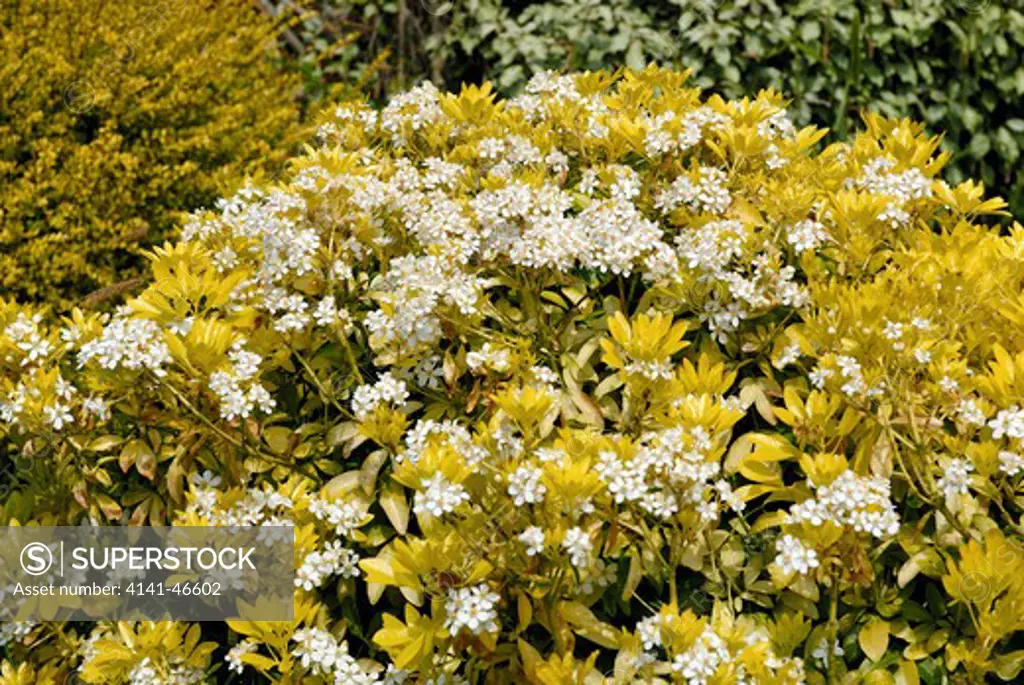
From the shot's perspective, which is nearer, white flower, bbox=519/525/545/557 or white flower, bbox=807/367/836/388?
white flower, bbox=519/525/545/557

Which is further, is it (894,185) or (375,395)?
(894,185)

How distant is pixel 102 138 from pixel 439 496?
3.24 meters

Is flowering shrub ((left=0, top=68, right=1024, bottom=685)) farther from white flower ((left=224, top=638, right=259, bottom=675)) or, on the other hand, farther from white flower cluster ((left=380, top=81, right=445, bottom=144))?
white flower cluster ((left=380, top=81, right=445, bottom=144))

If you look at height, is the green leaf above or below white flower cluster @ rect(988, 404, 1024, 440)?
below

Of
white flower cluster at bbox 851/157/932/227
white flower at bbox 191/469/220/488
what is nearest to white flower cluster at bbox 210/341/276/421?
white flower at bbox 191/469/220/488

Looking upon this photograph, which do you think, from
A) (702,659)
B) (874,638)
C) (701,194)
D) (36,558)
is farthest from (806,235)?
(36,558)

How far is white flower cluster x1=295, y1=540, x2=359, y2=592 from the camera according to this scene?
1.73 metres

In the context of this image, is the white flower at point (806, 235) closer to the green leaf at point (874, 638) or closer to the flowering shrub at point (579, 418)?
the flowering shrub at point (579, 418)

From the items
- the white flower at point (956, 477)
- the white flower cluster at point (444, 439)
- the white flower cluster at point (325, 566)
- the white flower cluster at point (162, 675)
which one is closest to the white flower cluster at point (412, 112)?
the white flower cluster at point (444, 439)

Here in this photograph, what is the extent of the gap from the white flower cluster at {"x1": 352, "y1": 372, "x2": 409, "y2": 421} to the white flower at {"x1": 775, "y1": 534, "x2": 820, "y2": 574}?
67 centimetres

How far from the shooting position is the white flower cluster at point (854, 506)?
5.08ft

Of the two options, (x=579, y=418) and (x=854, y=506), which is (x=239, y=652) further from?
(x=854, y=506)

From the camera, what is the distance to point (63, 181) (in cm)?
417

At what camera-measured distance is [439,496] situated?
1.61 metres
